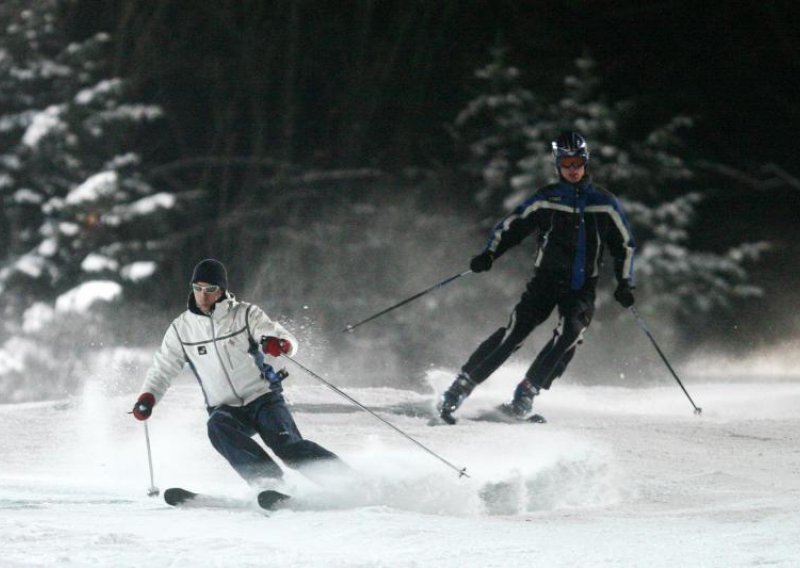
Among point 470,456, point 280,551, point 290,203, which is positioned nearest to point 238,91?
point 290,203

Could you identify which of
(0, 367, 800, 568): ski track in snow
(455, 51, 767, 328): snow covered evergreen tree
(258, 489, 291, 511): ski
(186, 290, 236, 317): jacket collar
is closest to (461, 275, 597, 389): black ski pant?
(0, 367, 800, 568): ski track in snow

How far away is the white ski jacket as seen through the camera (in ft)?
22.2

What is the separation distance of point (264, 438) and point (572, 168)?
2.64m

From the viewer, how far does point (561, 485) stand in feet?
24.3

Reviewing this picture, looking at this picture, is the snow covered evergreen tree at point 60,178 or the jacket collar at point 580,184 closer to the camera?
the jacket collar at point 580,184

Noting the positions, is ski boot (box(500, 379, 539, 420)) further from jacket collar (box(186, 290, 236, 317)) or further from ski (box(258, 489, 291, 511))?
ski (box(258, 489, 291, 511))

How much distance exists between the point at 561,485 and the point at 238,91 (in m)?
20.2

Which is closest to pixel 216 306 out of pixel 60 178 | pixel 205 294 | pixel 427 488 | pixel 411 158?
pixel 205 294

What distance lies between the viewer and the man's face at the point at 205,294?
6676mm

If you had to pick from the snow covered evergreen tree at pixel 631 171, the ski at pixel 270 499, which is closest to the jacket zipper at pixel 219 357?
the ski at pixel 270 499

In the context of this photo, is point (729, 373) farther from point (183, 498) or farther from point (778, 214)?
point (183, 498)

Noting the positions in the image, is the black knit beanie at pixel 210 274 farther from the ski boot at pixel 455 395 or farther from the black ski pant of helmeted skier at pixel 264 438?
the ski boot at pixel 455 395

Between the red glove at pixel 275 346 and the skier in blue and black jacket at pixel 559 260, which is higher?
the skier in blue and black jacket at pixel 559 260

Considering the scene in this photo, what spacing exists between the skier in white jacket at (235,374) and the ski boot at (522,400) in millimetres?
2344
